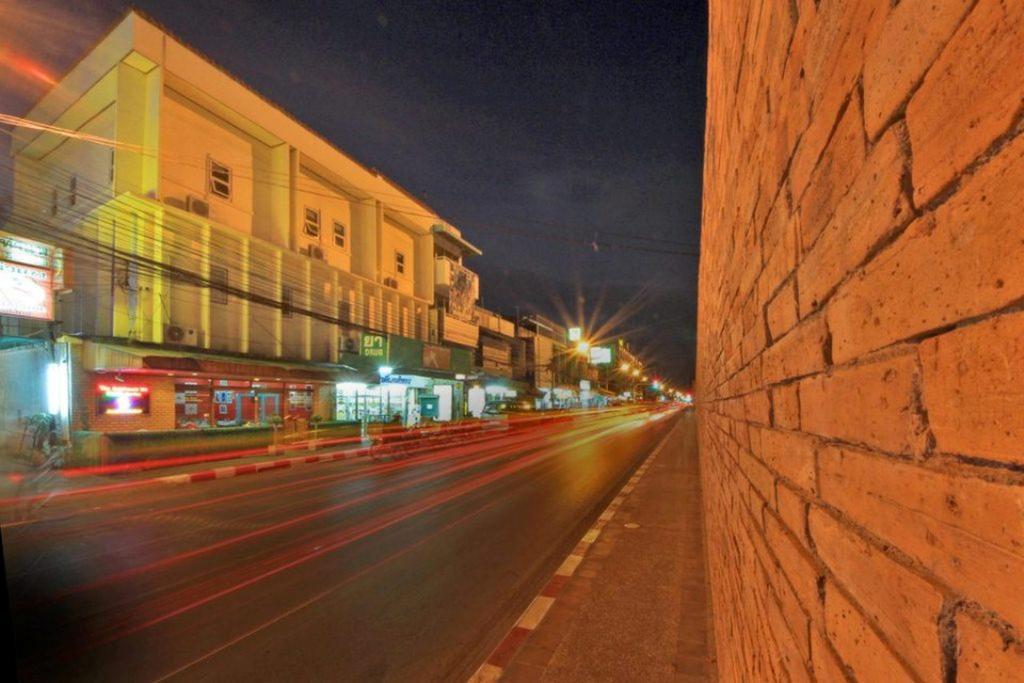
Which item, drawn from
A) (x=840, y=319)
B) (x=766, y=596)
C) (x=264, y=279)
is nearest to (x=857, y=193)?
(x=840, y=319)

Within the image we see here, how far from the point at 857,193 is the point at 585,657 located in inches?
175

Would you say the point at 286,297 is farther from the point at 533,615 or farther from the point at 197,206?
the point at 533,615

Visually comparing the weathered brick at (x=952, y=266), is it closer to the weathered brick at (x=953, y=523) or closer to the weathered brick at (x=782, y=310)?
the weathered brick at (x=953, y=523)

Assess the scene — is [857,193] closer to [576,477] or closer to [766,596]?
[766,596]

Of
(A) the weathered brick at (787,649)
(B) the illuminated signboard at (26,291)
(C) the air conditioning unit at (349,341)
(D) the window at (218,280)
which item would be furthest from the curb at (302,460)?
(A) the weathered brick at (787,649)

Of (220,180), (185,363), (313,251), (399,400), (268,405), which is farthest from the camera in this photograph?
(399,400)

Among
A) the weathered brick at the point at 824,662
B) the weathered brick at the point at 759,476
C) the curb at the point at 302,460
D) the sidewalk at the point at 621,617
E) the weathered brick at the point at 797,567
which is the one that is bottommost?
the curb at the point at 302,460

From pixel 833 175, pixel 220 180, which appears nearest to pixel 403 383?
pixel 220 180

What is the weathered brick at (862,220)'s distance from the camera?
2.70 ft

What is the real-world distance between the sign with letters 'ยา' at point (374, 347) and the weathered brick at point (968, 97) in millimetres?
28372

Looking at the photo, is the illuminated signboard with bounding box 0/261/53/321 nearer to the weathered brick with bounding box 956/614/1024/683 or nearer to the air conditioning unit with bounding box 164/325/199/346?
the air conditioning unit with bounding box 164/325/199/346

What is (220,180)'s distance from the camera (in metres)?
21.5

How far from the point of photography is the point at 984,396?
0.61 metres

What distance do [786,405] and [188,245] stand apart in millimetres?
22182
